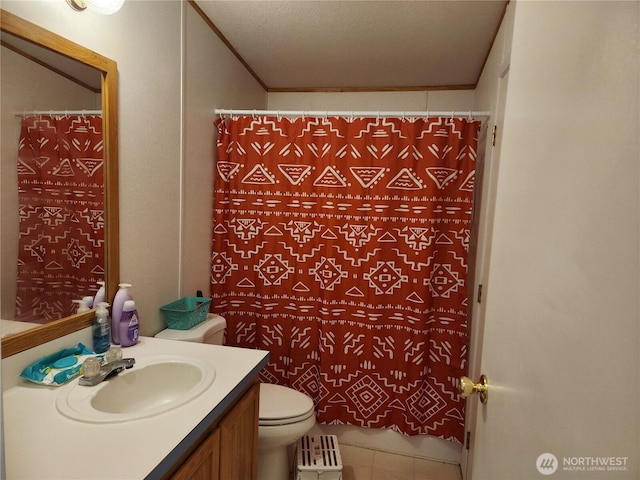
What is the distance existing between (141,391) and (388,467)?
61.5 inches

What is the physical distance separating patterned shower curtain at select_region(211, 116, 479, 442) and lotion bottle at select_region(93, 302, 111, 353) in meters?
0.87

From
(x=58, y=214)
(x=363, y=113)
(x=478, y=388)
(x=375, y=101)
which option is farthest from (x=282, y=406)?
(x=375, y=101)

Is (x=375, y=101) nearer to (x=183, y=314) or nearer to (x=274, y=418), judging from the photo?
(x=183, y=314)

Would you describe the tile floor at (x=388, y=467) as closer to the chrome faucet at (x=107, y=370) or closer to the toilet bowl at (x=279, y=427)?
the toilet bowl at (x=279, y=427)

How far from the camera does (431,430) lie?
2080 millimetres

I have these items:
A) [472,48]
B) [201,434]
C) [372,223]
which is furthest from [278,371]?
[472,48]

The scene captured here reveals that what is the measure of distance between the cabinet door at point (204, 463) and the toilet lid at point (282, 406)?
0.59m

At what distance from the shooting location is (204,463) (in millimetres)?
948

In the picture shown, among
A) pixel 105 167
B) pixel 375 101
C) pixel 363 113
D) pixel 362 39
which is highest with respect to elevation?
pixel 362 39

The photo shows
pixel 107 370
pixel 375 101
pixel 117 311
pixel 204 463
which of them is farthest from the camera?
pixel 375 101

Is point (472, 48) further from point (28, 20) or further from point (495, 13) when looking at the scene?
point (28, 20)

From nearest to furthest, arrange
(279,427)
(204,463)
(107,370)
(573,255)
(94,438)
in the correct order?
(573,255), (94,438), (204,463), (107,370), (279,427)

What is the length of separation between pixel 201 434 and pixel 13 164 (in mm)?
897

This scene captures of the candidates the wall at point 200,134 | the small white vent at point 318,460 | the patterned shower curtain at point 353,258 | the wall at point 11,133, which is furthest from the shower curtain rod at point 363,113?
the small white vent at point 318,460
